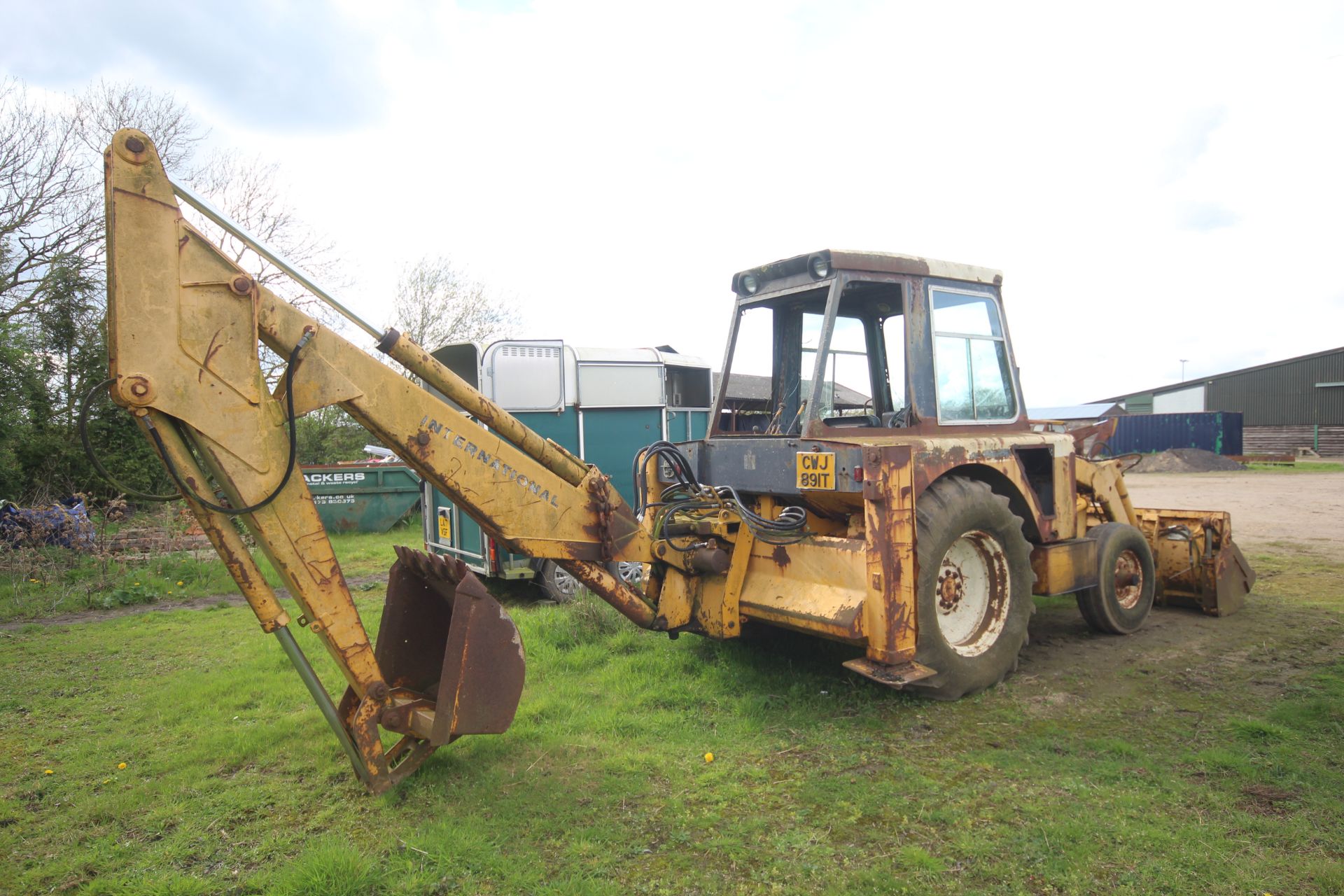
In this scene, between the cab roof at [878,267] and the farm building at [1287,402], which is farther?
the farm building at [1287,402]

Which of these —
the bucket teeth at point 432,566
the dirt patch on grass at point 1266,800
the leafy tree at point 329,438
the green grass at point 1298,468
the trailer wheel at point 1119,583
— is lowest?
the dirt patch on grass at point 1266,800

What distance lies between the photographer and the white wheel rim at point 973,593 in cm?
507

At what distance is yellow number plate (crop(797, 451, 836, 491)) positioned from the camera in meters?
4.66

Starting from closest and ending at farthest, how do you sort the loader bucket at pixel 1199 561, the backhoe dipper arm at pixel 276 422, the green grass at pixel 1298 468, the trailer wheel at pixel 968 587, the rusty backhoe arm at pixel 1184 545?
the backhoe dipper arm at pixel 276 422
the trailer wheel at pixel 968 587
the rusty backhoe arm at pixel 1184 545
the loader bucket at pixel 1199 561
the green grass at pixel 1298 468

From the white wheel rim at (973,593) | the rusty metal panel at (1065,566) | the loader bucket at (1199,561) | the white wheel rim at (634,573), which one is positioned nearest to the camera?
the white wheel rim at (973,593)

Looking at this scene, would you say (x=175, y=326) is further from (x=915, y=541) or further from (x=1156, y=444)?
(x=1156, y=444)

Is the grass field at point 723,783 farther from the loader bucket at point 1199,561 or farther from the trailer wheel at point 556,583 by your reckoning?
the trailer wheel at point 556,583

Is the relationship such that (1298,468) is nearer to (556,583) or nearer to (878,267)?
(556,583)

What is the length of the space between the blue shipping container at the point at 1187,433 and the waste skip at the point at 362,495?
28.3 metres

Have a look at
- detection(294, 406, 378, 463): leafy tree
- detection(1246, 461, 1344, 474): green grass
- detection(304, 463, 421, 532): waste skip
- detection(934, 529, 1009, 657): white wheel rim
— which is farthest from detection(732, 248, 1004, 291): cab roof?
detection(1246, 461, 1344, 474): green grass

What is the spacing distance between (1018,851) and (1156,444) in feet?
123

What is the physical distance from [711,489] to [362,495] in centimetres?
1109

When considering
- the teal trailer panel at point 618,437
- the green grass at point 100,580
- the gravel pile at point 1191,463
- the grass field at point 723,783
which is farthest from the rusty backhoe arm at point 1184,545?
the gravel pile at point 1191,463

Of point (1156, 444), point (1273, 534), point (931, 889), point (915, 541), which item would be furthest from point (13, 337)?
point (1156, 444)
